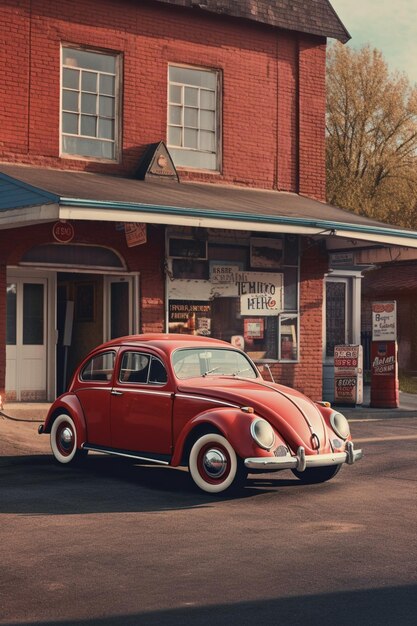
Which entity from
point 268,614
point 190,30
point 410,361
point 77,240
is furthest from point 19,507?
point 410,361

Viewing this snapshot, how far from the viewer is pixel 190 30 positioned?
66.8ft

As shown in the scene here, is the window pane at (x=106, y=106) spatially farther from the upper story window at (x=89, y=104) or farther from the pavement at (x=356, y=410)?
the pavement at (x=356, y=410)

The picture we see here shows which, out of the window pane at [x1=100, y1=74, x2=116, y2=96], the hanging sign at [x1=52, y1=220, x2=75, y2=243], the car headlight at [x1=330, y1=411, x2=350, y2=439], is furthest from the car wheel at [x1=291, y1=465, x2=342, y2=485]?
the window pane at [x1=100, y1=74, x2=116, y2=96]

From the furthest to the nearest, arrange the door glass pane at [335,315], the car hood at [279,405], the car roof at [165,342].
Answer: the door glass pane at [335,315] < the car roof at [165,342] < the car hood at [279,405]

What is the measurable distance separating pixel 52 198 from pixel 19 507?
6.20m

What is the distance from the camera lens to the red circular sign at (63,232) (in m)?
18.2

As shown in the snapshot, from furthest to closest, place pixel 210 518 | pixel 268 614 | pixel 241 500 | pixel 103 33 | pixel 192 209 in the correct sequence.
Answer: pixel 103 33 < pixel 192 209 < pixel 241 500 < pixel 210 518 < pixel 268 614

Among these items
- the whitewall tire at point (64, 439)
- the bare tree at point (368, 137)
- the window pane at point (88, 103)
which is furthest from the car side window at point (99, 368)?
the bare tree at point (368, 137)

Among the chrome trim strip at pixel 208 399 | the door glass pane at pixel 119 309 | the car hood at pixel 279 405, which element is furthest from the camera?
the door glass pane at pixel 119 309

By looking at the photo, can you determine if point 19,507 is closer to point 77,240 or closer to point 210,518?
point 210,518

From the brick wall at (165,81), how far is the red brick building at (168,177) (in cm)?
3

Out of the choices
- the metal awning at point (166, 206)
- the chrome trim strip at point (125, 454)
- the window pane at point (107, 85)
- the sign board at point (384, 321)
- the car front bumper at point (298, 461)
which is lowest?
the chrome trim strip at point (125, 454)

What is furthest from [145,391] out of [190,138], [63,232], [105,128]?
[190,138]

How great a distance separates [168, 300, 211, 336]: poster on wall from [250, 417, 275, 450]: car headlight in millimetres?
9151
